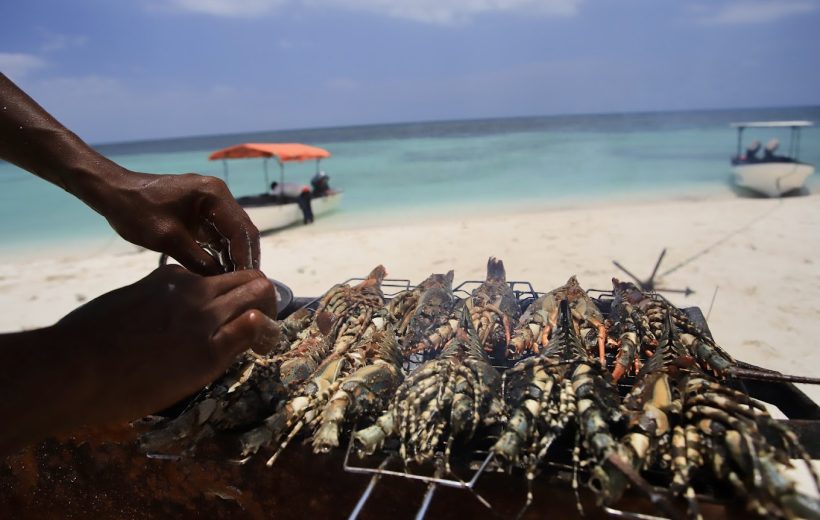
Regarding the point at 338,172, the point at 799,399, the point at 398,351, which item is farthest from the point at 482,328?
the point at 338,172

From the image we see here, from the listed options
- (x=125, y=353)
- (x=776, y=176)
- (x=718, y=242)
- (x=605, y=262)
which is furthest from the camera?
(x=776, y=176)

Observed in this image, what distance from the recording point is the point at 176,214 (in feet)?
6.71

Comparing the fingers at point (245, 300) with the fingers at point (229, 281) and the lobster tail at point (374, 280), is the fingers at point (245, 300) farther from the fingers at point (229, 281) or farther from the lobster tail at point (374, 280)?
the lobster tail at point (374, 280)

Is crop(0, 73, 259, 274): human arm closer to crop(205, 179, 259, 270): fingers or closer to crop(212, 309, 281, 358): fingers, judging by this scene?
crop(205, 179, 259, 270): fingers

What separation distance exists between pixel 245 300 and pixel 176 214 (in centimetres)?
81

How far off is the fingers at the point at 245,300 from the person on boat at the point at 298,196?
49.5ft

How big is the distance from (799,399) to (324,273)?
824 cm

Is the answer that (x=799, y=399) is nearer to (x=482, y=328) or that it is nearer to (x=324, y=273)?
(x=482, y=328)

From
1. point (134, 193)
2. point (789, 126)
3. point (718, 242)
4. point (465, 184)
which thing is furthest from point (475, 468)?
point (465, 184)

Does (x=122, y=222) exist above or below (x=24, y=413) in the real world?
above

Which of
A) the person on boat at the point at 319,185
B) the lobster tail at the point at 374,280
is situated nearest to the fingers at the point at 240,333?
the lobster tail at the point at 374,280

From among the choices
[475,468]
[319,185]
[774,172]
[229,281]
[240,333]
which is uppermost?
[229,281]

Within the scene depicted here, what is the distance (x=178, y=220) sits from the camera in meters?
2.04

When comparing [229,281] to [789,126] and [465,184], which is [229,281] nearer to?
[789,126]
